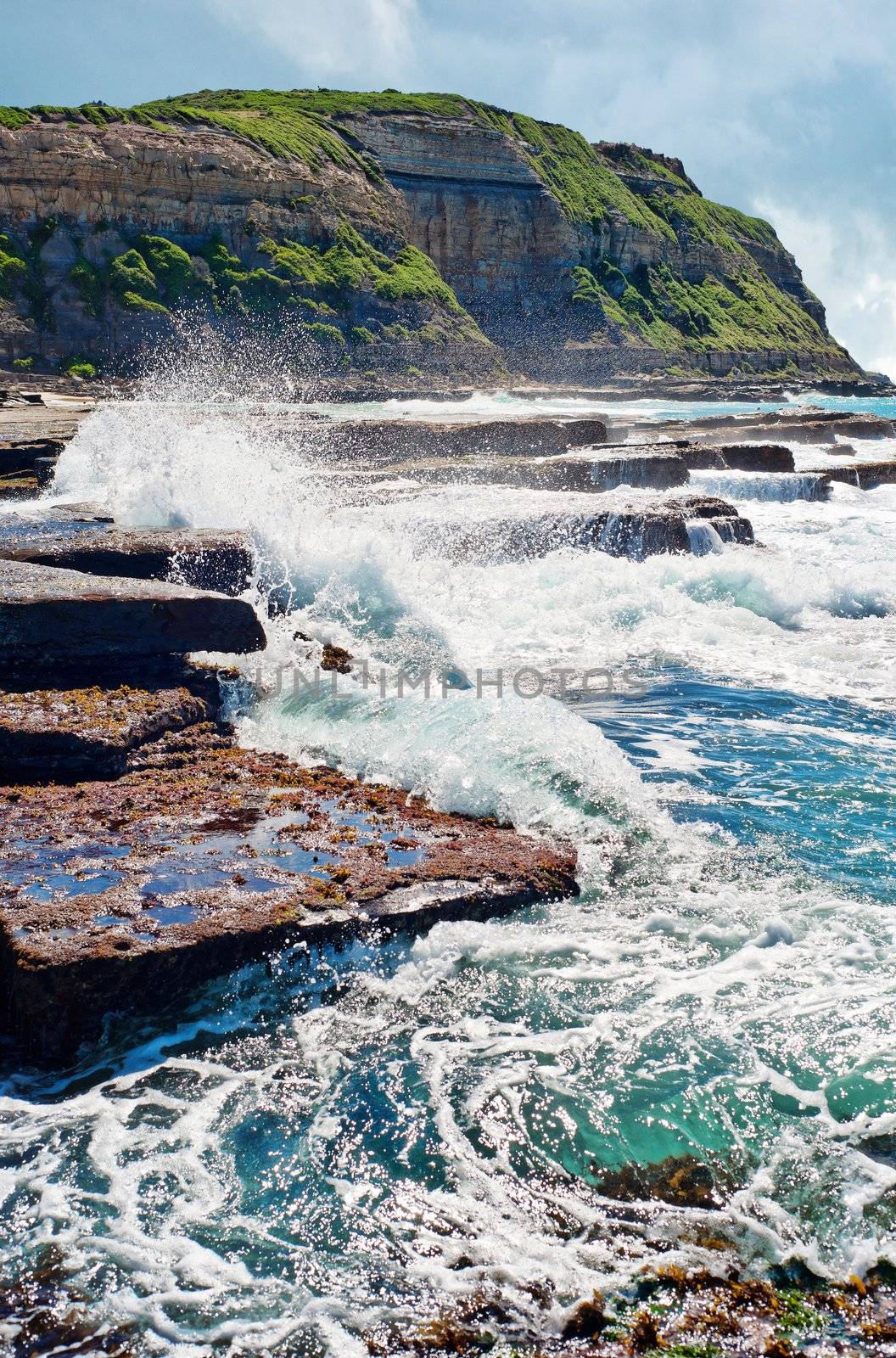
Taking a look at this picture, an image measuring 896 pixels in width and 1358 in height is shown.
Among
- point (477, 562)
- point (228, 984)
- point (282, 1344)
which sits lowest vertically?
point (282, 1344)

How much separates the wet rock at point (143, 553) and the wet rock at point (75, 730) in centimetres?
155

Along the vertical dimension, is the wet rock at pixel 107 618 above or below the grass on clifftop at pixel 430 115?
below

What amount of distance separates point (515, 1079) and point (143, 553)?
4.76 metres

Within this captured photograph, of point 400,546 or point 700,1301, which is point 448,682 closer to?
point 400,546

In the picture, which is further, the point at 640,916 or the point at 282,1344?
→ the point at 640,916

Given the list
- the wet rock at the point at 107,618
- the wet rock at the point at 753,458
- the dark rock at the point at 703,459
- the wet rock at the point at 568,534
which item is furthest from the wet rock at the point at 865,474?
the wet rock at the point at 107,618

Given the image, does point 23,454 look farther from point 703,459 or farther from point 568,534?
point 703,459

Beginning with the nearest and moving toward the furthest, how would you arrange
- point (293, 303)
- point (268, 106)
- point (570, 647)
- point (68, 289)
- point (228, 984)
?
point (228, 984) → point (570, 647) → point (68, 289) → point (293, 303) → point (268, 106)

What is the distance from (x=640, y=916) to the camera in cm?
404

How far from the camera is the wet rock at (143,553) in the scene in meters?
6.75

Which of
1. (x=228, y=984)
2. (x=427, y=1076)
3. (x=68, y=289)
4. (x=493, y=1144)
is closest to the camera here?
(x=493, y=1144)

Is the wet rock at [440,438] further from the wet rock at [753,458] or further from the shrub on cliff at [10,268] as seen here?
the shrub on cliff at [10,268]

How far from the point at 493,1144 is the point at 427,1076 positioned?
1.02 feet

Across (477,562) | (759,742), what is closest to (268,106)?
(477,562)
